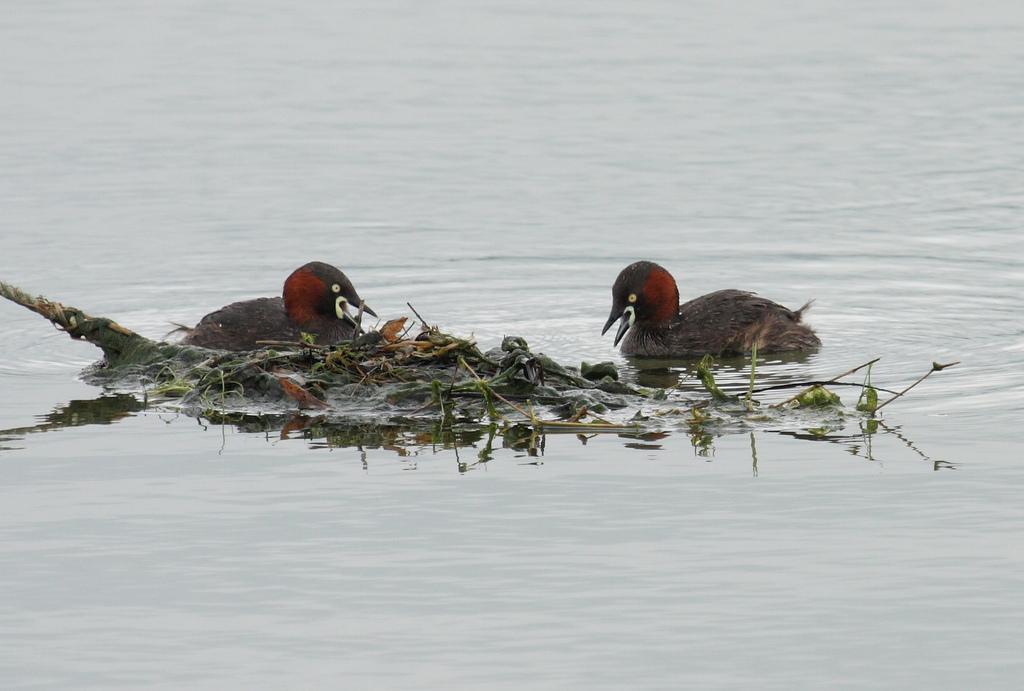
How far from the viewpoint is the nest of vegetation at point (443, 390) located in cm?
941

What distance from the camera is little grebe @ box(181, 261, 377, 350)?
11297 mm

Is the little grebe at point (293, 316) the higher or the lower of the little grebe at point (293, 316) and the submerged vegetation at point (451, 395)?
the higher

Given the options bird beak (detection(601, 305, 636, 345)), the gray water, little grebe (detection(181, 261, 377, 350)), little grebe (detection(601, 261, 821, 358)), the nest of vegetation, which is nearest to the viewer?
the gray water

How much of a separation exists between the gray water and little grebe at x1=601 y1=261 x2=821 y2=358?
322 mm

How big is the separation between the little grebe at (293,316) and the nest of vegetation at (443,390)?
50cm

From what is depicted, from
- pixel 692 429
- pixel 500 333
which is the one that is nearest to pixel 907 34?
pixel 500 333

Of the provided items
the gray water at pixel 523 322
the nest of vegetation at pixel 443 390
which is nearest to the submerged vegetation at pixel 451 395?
the nest of vegetation at pixel 443 390

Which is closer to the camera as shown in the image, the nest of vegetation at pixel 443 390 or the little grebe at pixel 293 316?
the nest of vegetation at pixel 443 390

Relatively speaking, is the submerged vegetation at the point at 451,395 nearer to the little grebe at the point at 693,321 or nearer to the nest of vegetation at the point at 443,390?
the nest of vegetation at the point at 443,390

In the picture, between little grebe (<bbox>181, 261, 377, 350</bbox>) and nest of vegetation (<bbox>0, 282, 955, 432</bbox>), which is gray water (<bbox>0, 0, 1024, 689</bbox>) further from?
little grebe (<bbox>181, 261, 377, 350</bbox>)

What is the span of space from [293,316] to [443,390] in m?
2.35

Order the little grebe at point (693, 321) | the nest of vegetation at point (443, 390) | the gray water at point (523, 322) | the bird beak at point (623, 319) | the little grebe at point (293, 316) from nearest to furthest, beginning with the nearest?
the gray water at point (523, 322)
the nest of vegetation at point (443, 390)
the little grebe at point (293, 316)
the little grebe at point (693, 321)
the bird beak at point (623, 319)

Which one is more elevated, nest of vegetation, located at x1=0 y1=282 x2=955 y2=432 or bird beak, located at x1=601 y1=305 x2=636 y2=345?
bird beak, located at x1=601 y1=305 x2=636 y2=345

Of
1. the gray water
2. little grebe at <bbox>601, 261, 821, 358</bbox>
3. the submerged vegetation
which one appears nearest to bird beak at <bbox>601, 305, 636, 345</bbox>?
little grebe at <bbox>601, 261, 821, 358</bbox>
